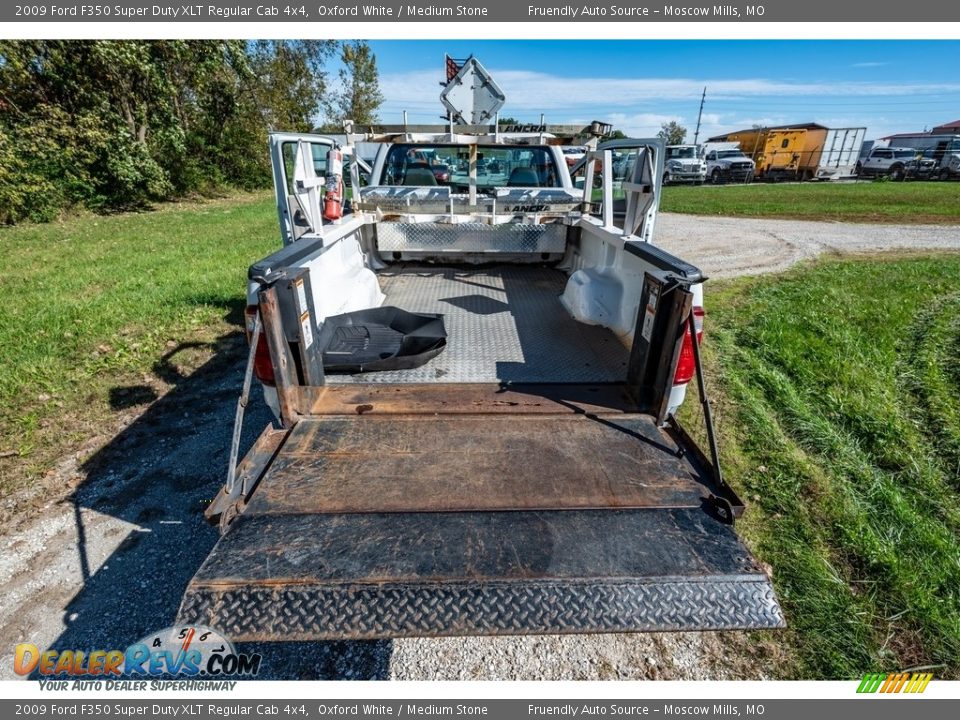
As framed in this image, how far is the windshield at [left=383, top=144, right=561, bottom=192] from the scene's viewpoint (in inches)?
226

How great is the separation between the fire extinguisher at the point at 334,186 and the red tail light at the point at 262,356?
1.85 meters

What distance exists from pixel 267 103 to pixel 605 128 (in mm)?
25803

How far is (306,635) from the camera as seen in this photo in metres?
1.50

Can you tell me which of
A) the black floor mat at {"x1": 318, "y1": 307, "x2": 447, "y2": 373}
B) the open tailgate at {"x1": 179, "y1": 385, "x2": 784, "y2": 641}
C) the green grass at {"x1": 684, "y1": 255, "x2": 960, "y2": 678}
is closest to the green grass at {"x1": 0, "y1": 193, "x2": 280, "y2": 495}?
the black floor mat at {"x1": 318, "y1": 307, "x2": 447, "y2": 373}

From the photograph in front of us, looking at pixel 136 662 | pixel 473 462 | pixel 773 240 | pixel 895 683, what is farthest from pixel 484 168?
pixel 773 240

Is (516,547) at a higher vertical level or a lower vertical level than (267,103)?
lower

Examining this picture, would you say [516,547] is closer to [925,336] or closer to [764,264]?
[925,336]

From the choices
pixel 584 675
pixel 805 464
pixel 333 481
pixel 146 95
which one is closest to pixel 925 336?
pixel 805 464

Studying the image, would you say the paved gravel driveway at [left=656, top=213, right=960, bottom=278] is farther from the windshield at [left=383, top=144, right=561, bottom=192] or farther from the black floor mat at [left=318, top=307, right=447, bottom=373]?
the black floor mat at [left=318, top=307, right=447, bottom=373]

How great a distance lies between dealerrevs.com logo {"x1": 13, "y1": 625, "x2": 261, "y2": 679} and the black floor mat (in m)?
1.49

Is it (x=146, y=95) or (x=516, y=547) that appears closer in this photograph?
(x=516, y=547)

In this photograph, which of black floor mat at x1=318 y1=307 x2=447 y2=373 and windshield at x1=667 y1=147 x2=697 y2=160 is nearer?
black floor mat at x1=318 y1=307 x2=447 y2=373

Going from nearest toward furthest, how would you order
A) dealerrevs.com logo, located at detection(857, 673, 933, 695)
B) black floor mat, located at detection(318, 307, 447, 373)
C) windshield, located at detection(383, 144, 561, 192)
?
dealerrevs.com logo, located at detection(857, 673, 933, 695) < black floor mat, located at detection(318, 307, 447, 373) < windshield, located at detection(383, 144, 561, 192)

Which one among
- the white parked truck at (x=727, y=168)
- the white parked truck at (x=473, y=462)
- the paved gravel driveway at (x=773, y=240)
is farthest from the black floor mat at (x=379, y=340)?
the white parked truck at (x=727, y=168)
